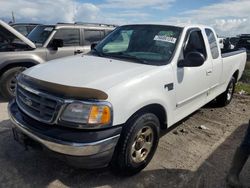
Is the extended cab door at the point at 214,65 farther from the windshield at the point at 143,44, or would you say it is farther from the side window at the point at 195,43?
the windshield at the point at 143,44

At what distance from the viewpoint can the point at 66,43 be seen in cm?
743

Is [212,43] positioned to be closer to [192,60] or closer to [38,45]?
[192,60]

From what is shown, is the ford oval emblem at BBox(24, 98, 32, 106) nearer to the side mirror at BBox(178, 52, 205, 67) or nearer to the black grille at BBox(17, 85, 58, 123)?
the black grille at BBox(17, 85, 58, 123)

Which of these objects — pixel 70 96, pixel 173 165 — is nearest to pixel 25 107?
pixel 70 96

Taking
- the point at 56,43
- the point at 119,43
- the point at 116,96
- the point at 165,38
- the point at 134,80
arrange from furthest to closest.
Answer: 1. the point at 56,43
2. the point at 119,43
3. the point at 165,38
4. the point at 134,80
5. the point at 116,96

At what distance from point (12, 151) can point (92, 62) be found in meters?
1.69

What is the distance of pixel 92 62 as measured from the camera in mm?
3861

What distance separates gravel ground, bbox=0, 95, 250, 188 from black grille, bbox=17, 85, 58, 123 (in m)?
0.63

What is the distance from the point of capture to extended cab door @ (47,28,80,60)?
275 inches

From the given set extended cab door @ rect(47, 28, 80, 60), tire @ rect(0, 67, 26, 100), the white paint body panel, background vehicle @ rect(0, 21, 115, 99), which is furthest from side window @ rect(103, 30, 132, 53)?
tire @ rect(0, 67, 26, 100)

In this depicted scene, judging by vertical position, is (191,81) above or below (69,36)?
below

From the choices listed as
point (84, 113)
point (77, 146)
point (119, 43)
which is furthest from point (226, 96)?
point (77, 146)

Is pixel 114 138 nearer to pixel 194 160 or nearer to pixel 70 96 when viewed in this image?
pixel 70 96

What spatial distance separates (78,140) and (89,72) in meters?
0.92
